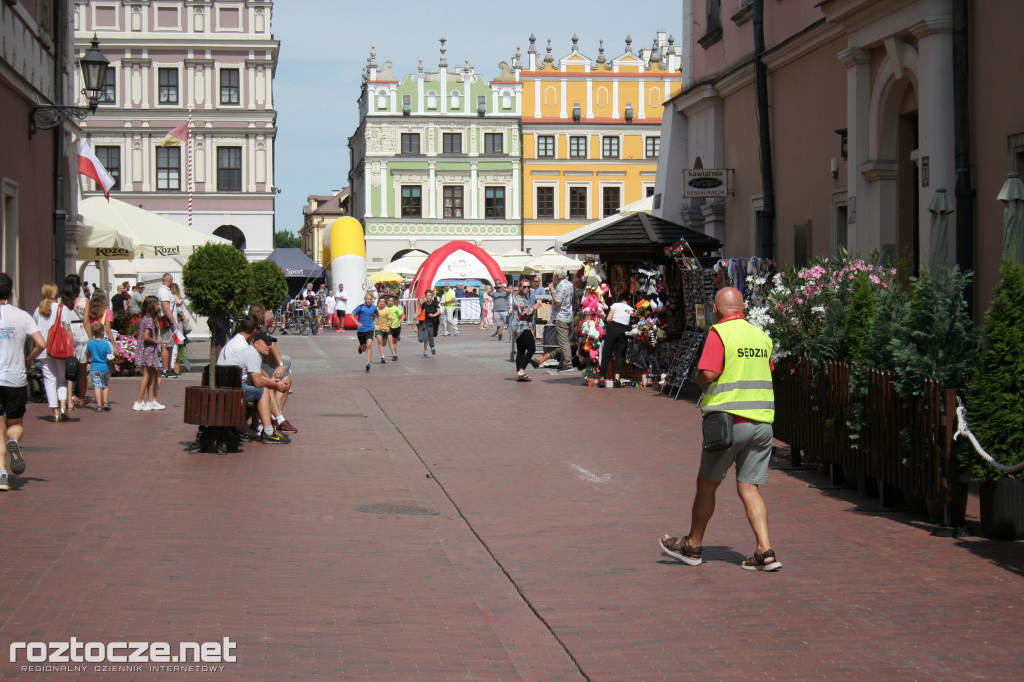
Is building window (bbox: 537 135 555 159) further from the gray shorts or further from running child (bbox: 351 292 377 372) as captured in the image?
the gray shorts

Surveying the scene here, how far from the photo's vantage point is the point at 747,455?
24.8 ft

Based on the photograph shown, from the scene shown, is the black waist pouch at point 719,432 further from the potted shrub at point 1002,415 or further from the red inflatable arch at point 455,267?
the red inflatable arch at point 455,267

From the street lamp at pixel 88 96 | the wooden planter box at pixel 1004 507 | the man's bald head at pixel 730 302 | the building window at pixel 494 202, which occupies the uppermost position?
the building window at pixel 494 202

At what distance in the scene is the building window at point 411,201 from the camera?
67.9 m

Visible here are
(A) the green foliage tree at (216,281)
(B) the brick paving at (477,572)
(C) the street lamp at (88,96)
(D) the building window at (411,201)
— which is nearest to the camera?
(B) the brick paving at (477,572)

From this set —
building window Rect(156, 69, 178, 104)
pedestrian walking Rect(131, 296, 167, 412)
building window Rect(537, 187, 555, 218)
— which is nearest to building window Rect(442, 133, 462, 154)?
building window Rect(537, 187, 555, 218)

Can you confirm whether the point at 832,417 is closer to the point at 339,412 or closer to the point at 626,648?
the point at 626,648

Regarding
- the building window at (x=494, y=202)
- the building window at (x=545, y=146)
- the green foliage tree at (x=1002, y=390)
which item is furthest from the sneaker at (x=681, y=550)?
the building window at (x=545, y=146)

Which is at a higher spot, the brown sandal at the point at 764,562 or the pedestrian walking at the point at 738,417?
the pedestrian walking at the point at 738,417

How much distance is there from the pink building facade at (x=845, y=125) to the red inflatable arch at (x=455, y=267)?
89.5 ft

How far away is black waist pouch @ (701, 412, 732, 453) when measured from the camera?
7430 mm

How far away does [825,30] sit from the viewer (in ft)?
59.2

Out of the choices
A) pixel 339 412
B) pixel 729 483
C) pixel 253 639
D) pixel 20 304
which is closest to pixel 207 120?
pixel 20 304

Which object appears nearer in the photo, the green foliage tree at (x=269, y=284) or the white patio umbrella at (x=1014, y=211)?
the white patio umbrella at (x=1014, y=211)
